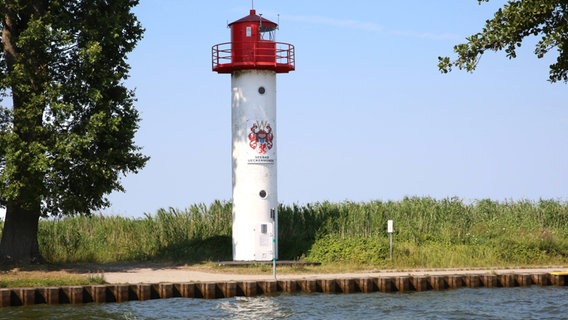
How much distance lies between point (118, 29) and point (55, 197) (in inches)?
281

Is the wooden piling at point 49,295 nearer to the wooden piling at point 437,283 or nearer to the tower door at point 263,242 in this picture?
the tower door at point 263,242

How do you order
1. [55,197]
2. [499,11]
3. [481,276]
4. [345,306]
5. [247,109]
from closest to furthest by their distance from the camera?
[499,11] → [345,306] → [481,276] → [55,197] → [247,109]

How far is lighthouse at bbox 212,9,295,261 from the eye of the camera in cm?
3809

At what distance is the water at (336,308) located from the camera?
26.7 metres

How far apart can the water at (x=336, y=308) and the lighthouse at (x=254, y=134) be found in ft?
27.1

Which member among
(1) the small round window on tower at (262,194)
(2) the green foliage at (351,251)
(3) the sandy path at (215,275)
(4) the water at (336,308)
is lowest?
(4) the water at (336,308)

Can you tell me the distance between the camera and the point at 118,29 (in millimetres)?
36250

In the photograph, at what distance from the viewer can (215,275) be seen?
1353 inches

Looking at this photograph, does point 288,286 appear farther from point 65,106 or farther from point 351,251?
point 65,106

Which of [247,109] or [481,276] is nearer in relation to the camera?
[481,276]

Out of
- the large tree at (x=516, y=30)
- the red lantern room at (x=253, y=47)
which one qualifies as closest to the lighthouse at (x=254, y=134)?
the red lantern room at (x=253, y=47)

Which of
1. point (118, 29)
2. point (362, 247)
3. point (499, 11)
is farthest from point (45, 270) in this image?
point (499, 11)

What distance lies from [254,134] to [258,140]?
304mm

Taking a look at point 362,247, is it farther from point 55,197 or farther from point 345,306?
point 55,197
